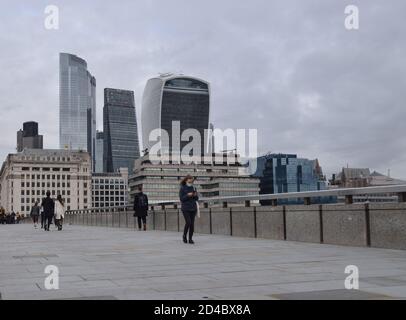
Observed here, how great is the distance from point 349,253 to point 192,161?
177467 mm

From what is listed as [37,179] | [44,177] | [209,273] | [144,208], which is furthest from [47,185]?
[209,273]

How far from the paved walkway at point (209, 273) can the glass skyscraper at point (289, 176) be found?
16548cm

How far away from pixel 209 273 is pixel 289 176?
183 metres

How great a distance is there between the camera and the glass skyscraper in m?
180

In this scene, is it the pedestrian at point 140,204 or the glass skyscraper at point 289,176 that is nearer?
the pedestrian at point 140,204

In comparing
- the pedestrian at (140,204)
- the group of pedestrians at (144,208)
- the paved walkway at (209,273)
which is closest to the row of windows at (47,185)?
the group of pedestrians at (144,208)

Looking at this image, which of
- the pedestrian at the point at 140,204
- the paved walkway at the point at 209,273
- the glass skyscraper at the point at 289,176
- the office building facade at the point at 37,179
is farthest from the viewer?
the office building facade at the point at 37,179

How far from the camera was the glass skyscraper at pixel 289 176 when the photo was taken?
179875 mm

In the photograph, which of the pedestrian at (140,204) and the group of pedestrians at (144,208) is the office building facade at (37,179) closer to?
the group of pedestrians at (144,208)

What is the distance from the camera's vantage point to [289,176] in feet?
618

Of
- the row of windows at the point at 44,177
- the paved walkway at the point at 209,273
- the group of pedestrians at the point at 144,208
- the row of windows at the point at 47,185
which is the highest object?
the row of windows at the point at 44,177

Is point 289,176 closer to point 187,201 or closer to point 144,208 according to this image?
point 144,208

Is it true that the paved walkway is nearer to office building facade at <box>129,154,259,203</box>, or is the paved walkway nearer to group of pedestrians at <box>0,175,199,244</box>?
group of pedestrians at <box>0,175,199,244</box>
